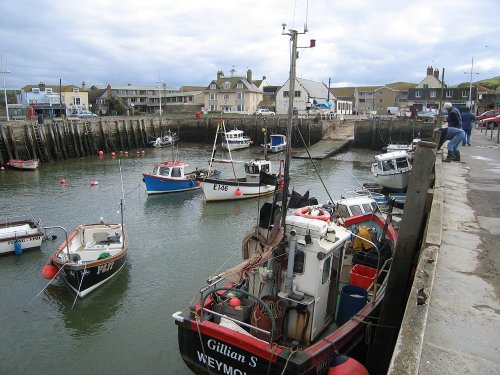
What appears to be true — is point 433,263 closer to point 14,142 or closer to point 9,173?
point 9,173

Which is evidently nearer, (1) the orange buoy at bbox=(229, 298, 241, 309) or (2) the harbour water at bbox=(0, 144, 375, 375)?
(1) the orange buoy at bbox=(229, 298, 241, 309)

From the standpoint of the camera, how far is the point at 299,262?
6.96 meters

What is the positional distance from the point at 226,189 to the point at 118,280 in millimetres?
10912

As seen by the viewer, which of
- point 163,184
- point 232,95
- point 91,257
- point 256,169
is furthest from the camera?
point 232,95

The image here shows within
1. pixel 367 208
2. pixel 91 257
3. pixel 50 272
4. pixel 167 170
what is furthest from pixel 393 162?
pixel 50 272

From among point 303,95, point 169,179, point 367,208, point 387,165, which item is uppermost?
point 303,95

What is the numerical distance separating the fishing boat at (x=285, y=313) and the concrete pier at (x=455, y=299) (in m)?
1.59

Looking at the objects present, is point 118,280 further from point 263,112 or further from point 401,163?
point 263,112

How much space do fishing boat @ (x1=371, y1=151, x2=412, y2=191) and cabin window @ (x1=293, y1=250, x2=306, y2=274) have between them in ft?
60.7

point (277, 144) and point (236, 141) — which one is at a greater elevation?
point (236, 141)

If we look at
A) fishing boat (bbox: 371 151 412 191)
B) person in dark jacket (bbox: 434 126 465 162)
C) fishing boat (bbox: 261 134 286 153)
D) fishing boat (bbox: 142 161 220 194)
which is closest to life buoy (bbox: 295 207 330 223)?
person in dark jacket (bbox: 434 126 465 162)

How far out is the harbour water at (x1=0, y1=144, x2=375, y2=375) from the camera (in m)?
9.44

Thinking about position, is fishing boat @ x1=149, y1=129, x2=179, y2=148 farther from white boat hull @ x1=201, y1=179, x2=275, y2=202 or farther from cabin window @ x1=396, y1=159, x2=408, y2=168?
cabin window @ x1=396, y1=159, x2=408, y2=168

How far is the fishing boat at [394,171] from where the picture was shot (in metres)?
23.9
